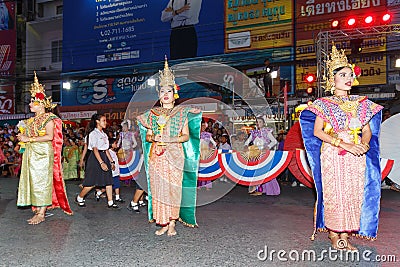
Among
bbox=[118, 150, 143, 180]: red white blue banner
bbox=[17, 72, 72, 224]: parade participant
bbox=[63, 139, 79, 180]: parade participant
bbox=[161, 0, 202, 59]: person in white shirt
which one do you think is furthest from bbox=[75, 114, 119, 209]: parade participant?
bbox=[161, 0, 202, 59]: person in white shirt

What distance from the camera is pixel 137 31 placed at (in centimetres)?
1908

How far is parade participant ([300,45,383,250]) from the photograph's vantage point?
3.77 m

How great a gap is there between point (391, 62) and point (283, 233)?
37.8ft

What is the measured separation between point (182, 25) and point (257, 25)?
3.62m

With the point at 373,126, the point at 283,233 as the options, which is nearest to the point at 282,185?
the point at 283,233

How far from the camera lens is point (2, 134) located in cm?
1633

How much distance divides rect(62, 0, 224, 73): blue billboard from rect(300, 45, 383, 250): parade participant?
1321 centimetres

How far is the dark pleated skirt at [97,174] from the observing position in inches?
253

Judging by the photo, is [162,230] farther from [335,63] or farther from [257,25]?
[257,25]

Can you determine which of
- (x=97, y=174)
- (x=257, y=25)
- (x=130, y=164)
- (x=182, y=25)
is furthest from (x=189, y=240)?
(x=182, y=25)

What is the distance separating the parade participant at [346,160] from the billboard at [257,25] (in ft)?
39.5

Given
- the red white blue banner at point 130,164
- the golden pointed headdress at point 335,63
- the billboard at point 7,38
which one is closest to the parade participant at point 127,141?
the red white blue banner at point 130,164

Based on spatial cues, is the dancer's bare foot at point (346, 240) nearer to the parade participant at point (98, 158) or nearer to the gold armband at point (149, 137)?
the gold armband at point (149, 137)

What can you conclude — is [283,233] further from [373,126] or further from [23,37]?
[23,37]
